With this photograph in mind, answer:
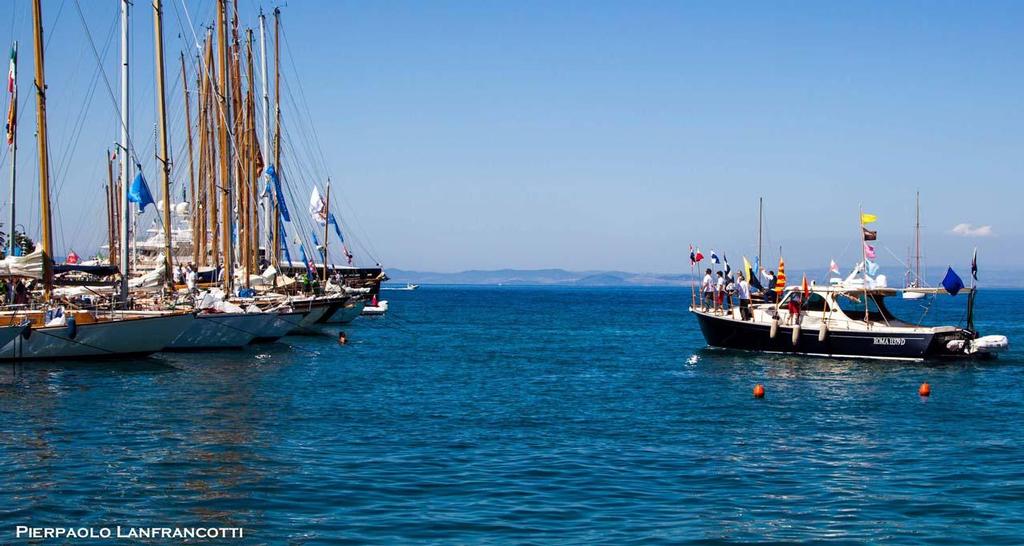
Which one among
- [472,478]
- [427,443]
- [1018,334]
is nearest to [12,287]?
[427,443]

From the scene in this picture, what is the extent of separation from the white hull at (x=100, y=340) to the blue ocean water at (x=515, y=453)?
2.50 feet

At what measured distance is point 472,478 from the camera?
1895 cm

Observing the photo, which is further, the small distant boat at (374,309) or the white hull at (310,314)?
the small distant boat at (374,309)

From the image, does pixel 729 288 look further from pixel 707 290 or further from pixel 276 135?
pixel 276 135

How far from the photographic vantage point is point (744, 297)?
46.4 meters

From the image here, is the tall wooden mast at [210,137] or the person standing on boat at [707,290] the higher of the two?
the tall wooden mast at [210,137]

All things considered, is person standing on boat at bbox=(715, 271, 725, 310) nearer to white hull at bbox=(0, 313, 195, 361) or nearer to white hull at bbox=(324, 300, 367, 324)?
white hull at bbox=(0, 313, 195, 361)

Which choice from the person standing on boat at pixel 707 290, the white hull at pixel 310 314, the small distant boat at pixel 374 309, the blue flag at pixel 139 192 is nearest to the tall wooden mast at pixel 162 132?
the blue flag at pixel 139 192

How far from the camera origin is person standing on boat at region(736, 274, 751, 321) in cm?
4606

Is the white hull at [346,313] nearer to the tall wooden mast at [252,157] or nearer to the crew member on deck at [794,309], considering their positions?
the tall wooden mast at [252,157]

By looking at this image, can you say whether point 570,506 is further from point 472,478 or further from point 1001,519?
point 1001,519

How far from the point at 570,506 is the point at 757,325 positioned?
95.2ft

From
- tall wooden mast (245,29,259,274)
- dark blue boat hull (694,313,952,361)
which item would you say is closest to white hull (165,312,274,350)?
tall wooden mast (245,29,259,274)

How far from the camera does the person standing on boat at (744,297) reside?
46.1m
